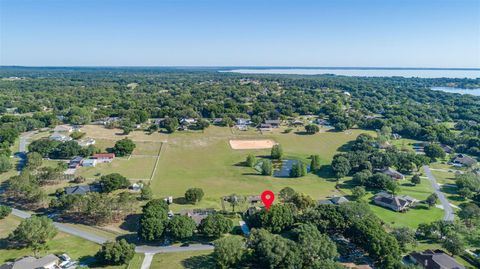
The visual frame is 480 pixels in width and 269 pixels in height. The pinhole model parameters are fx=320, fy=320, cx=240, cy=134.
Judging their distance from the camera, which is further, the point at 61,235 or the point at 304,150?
the point at 304,150

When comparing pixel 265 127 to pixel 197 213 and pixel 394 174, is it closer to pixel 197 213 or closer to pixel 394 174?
pixel 394 174

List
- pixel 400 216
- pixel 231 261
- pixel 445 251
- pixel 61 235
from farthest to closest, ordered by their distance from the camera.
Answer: pixel 400 216 < pixel 61 235 < pixel 445 251 < pixel 231 261

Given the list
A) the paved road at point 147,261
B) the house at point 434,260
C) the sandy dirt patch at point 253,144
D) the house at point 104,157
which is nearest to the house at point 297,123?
the sandy dirt patch at point 253,144

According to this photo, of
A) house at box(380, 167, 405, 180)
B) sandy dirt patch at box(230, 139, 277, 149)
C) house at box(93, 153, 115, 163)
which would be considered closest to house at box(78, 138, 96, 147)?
house at box(93, 153, 115, 163)

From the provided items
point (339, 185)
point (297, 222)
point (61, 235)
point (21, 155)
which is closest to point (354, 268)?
point (297, 222)

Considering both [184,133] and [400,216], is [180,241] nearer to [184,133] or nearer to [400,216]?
[400,216]

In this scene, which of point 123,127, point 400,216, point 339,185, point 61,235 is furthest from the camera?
point 123,127

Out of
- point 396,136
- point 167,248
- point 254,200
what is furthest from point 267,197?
point 396,136
